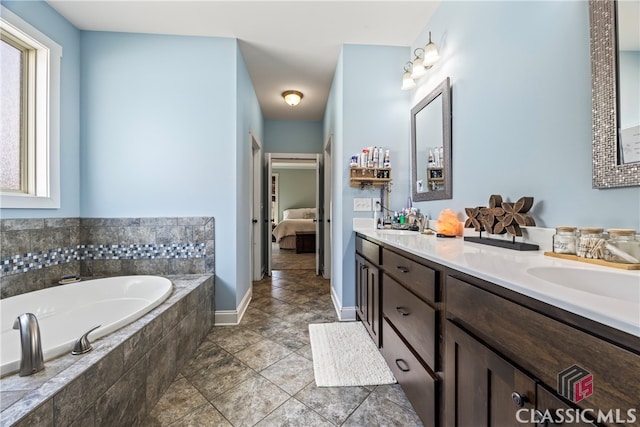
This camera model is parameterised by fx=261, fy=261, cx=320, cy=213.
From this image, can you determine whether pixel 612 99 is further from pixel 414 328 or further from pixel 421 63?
pixel 421 63

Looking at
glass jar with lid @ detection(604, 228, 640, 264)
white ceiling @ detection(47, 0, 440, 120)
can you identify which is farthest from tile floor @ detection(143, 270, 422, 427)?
white ceiling @ detection(47, 0, 440, 120)

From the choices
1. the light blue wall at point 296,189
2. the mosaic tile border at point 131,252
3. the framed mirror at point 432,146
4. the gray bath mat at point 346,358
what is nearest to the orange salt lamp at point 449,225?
the framed mirror at point 432,146

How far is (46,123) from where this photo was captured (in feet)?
6.59

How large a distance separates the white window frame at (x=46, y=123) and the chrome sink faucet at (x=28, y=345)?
1434mm

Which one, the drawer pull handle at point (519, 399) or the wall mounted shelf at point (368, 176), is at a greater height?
the wall mounted shelf at point (368, 176)

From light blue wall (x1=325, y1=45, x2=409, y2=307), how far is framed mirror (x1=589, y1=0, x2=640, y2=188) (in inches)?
61.4

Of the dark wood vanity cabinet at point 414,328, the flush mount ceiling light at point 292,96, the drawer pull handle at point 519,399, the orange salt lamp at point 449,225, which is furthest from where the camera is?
the flush mount ceiling light at point 292,96

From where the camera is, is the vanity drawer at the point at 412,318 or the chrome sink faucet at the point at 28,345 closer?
the chrome sink faucet at the point at 28,345

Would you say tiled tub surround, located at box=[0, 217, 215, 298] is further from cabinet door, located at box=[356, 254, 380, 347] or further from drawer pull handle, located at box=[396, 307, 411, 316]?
drawer pull handle, located at box=[396, 307, 411, 316]

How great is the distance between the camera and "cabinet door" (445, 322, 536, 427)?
63 cm

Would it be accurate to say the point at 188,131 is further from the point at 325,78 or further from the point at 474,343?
the point at 474,343

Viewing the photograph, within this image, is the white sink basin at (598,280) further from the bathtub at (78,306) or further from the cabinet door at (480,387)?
the bathtub at (78,306)

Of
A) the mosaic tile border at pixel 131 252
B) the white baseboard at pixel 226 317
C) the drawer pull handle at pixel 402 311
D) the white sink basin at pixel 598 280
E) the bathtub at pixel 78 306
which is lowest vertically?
the white baseboard at pixel 226 317

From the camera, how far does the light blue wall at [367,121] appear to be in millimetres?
2455
